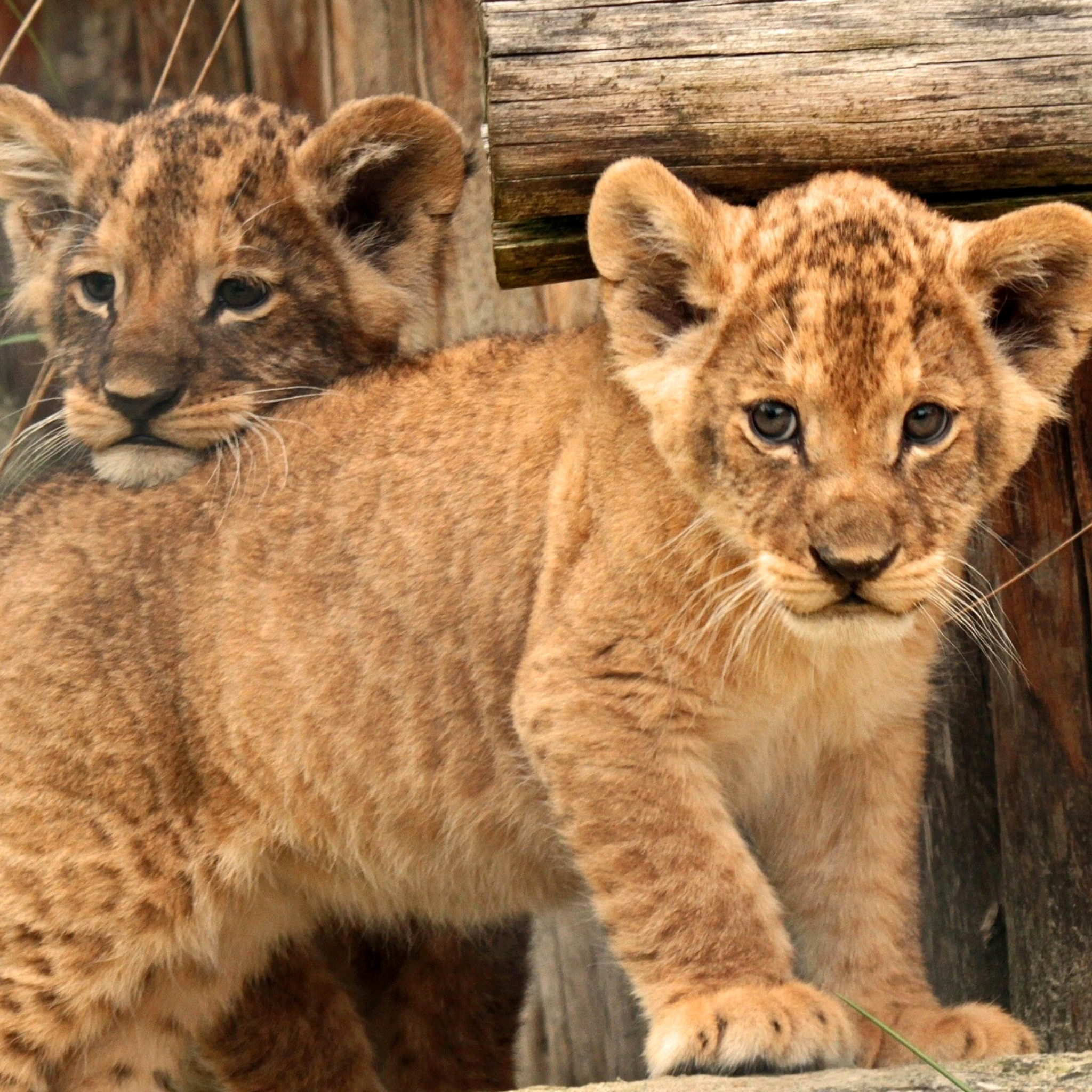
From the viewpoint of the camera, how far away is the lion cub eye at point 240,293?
486cm

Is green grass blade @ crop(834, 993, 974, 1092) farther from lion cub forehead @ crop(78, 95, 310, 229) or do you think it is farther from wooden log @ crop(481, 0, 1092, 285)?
lion cub forehead @ crop(78, 95, 310, 229)

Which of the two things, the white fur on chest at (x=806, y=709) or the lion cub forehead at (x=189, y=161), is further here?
the lion cub forehead at (x=189, y=161)

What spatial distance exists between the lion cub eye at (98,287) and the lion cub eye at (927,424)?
2334 millimetres

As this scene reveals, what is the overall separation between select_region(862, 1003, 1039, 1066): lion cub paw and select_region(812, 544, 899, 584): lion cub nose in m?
1.11

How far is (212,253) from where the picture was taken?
4.83 metres

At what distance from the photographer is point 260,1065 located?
503 centimetres

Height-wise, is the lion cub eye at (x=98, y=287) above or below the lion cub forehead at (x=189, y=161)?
below

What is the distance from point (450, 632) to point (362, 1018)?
60.2 inches

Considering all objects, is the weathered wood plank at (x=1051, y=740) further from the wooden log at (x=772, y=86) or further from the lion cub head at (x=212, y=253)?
the lion cub head at (x=212, y=253)

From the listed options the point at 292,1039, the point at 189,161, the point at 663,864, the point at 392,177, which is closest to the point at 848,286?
the point at 663,864

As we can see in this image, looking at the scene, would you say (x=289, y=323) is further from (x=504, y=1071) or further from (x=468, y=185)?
(x=504, y=1071)

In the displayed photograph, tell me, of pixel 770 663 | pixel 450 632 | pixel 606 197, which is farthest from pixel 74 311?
pixel 770 663

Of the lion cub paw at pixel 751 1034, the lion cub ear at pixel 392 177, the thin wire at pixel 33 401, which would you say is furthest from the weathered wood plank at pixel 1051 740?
the thin wire at pixel 33 401

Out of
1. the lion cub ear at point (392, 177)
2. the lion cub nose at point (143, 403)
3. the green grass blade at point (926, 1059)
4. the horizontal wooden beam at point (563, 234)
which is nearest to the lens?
the green grass blade at point (926, 1059)
